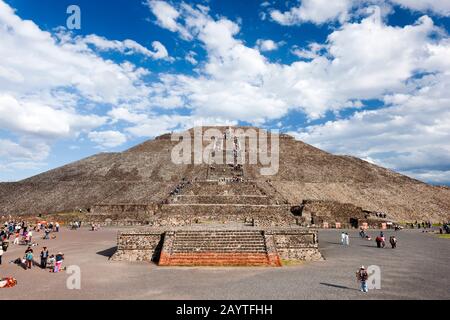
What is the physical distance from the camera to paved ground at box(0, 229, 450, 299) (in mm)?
11180

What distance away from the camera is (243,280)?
13117mm

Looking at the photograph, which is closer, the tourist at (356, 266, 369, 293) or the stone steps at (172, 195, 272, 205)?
the tourist at (356, 266, 369, 293)

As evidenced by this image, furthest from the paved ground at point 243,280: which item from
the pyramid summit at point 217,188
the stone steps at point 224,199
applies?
the stone steps at point 224,199

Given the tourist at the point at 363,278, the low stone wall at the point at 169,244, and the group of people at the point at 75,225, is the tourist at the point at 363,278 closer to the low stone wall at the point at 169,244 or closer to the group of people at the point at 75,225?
the low stone wall at the point at 169,244

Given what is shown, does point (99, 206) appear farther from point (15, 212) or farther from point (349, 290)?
point (349, 290)

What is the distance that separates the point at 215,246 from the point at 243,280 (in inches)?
158

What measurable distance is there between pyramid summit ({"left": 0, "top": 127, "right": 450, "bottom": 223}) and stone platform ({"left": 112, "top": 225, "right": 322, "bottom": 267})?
1421 centimetres

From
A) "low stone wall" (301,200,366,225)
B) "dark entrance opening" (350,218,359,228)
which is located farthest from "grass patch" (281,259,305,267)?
"dark entrance opening" (350,218,359,228)

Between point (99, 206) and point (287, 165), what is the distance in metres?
32.6

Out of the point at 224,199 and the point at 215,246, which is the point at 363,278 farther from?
the point at 224,199

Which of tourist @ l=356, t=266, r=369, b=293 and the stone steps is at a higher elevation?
the stone steps

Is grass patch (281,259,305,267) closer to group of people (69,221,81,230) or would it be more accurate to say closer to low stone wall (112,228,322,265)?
low stone wall (112,228,322,265)

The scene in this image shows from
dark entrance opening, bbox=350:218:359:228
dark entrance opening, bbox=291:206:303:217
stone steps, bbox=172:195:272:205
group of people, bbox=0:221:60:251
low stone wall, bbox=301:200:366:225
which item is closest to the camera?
group of people, bbox=0:221:60:251

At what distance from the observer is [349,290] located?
1172 cm
